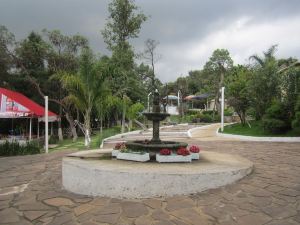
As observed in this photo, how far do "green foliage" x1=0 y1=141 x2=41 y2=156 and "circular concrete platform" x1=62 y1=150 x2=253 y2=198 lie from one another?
26.2ft

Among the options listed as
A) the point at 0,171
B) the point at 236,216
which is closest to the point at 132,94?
the point at 0,171

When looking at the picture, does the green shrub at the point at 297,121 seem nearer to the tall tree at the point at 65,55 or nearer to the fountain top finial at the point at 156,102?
the fountain top finial at the point at 156,102

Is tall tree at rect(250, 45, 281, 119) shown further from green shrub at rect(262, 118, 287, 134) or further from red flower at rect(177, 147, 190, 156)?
red flower at rect(177, 147, 190, 156)

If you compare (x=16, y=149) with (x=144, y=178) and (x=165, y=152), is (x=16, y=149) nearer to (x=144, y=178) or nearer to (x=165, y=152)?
(x=165, y=152)

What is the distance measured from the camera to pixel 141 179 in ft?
18.4

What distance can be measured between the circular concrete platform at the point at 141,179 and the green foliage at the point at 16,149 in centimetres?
799

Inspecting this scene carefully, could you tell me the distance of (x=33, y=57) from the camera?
25.6m

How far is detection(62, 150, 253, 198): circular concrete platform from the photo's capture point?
5.61m

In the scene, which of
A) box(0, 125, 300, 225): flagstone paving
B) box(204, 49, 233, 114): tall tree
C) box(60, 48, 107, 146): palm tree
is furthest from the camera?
box(204, 49, 233, 114): tall tree

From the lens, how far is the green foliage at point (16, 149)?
1327 centimetres

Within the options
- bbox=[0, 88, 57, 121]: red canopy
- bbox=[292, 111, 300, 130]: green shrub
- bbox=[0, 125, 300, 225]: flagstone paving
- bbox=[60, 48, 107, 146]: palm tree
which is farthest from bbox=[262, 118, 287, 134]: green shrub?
bbox=[0, 88, 57, 121]: red canopy

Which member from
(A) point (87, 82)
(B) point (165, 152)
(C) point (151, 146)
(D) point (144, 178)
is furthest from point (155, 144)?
(A) point (87, 82)

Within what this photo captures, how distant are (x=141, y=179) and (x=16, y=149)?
9.88 meters

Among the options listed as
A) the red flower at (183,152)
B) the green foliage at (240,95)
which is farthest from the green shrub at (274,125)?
the red flower at (183,152)
